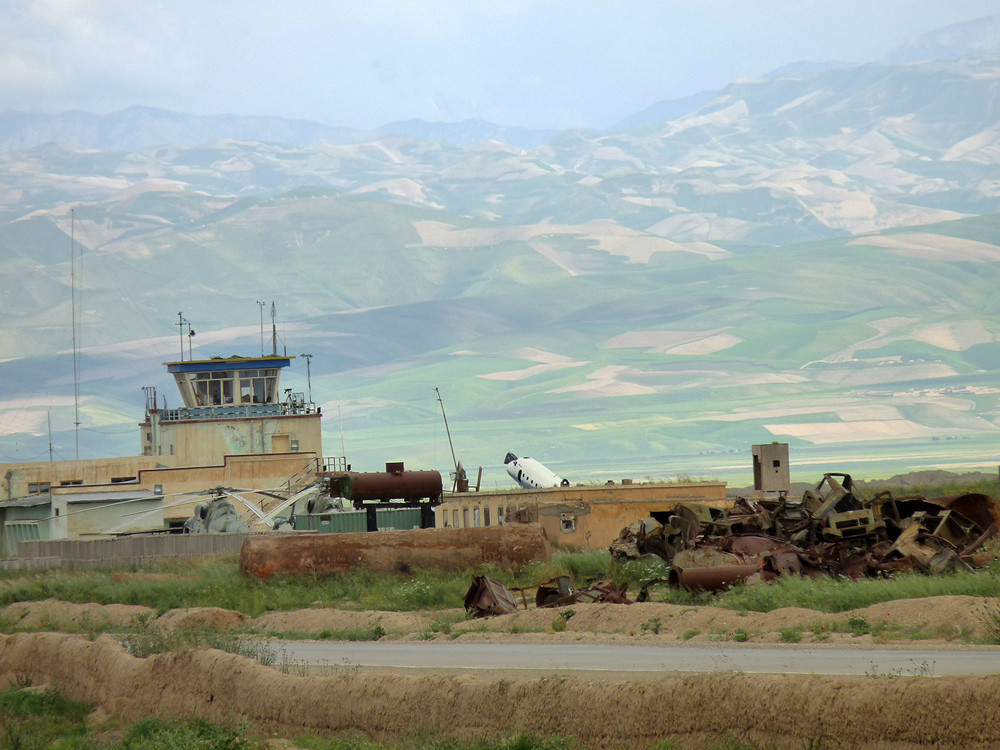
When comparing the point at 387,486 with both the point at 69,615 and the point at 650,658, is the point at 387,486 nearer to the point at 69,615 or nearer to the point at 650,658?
the point at 69,615

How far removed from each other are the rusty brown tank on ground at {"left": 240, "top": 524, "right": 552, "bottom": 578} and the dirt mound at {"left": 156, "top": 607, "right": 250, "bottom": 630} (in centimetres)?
378

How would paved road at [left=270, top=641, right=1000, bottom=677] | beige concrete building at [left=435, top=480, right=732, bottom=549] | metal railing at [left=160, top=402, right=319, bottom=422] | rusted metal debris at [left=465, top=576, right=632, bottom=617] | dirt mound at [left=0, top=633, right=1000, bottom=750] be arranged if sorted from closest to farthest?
dirt mound at [left=0, top=633, right=1000, bottom=750]
paved road at [left=270, top=641, right=1000, bottom=677]
rusted metal debris at [left=465, top=576, right=632, bottom=617]
beige concrete building at [left=435, top=480, right=732, bottom=549]
metal railing at [left=160, top=402, right=319, bottom=422]

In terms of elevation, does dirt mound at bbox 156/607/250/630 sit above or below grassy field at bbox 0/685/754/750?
above

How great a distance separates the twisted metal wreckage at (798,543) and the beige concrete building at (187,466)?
1231 inches

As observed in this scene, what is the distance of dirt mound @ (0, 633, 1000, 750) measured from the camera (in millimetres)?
11852

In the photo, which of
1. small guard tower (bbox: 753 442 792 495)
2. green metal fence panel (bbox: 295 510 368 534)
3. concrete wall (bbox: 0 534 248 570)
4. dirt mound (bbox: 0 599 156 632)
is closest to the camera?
dirt mound (bbox: 0 599 156 632)

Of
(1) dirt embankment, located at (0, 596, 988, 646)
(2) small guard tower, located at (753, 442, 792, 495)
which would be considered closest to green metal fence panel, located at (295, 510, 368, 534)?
(2) small guard tower, located at (753, 442, 792, 495)

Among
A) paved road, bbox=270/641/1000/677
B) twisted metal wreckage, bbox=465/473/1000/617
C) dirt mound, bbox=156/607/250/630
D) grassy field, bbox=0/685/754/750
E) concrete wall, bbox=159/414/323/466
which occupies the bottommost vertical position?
grassy field, bbox=0/685/754/750

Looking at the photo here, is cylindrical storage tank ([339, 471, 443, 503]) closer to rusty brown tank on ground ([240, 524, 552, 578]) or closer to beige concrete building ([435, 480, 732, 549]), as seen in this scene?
beige concrete building ([435, 480, 732, 549])

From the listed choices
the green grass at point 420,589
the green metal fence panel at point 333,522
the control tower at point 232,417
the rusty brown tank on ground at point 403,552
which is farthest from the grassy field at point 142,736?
the control tower at point 232,417

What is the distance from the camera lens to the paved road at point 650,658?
15.8 meters

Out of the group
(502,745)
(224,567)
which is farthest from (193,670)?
(224,567)

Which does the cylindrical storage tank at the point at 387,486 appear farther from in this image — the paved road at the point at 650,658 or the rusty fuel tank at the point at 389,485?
the paved road at the point at 650,658

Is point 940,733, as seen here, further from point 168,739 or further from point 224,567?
point 224,567
